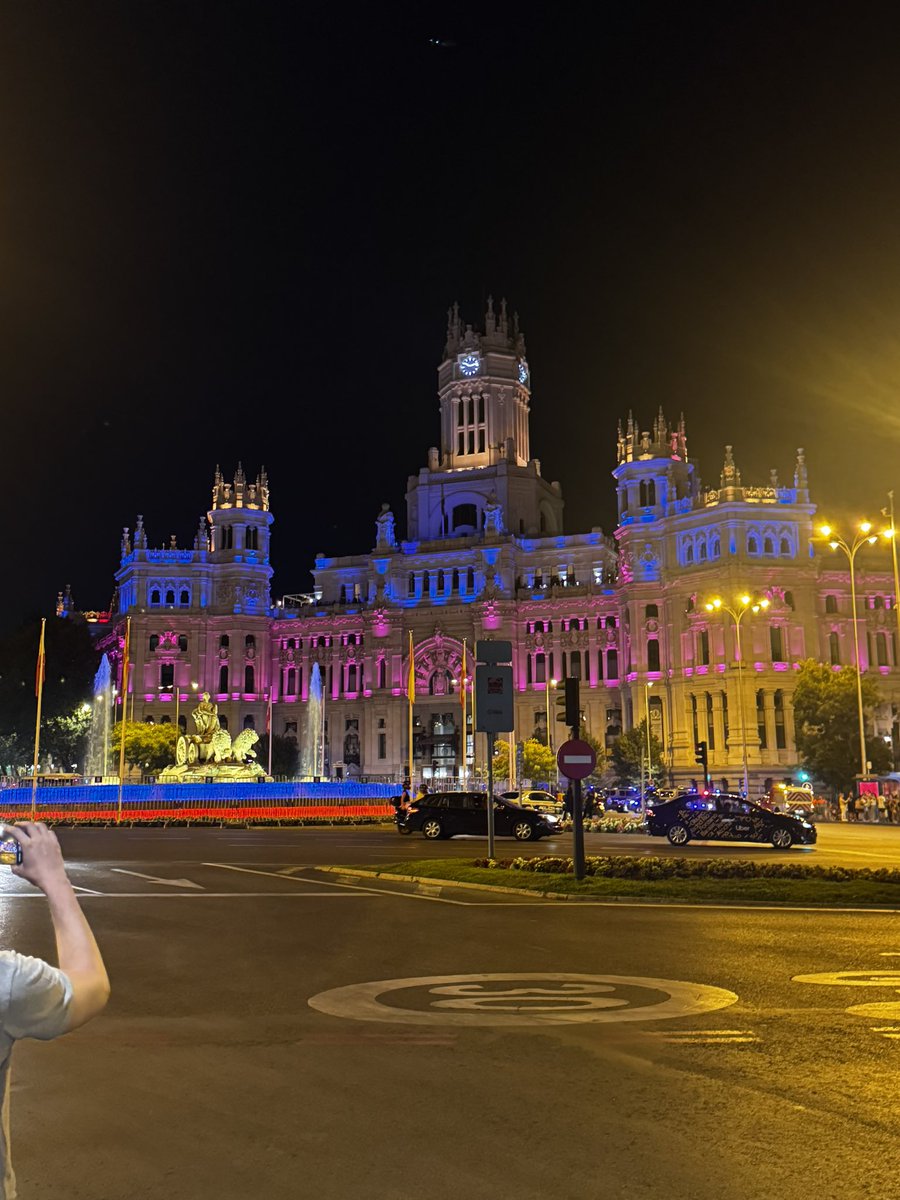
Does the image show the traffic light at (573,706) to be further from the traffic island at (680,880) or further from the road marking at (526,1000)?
the road marking at (526,1000)

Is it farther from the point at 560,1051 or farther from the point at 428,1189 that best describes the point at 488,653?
the point at 428,1189

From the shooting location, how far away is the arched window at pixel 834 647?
96.4m

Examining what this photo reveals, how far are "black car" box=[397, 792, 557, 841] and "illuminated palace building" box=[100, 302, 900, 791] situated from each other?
177 ft

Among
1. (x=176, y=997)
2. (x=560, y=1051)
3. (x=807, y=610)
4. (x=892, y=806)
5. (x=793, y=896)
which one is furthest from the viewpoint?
(x=807, y=610)

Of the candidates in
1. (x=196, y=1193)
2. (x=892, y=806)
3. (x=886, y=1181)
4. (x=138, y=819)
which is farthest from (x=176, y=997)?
(x=892, y=806)

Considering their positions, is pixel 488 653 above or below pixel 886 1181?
above

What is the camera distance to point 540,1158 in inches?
232

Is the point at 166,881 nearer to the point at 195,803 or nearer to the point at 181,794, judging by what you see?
the point at 195,803

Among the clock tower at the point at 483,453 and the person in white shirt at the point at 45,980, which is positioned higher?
the clock tower at the point at 483,453

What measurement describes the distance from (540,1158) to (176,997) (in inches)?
216

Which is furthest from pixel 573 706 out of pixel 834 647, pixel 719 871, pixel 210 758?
pixel 834 647

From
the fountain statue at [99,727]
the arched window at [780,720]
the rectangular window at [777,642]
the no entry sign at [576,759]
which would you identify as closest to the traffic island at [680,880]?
the no entry sign at [576,759]

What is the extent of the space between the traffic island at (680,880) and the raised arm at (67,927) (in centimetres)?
1549

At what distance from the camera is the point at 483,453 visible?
127 meters
